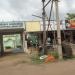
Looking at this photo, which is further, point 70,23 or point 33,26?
point 70,23

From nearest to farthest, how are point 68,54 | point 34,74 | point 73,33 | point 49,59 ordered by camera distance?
point 34,74 < point 49,59 < point 68,54 < point 73,33

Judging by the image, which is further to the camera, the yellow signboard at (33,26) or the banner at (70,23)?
the banner at (70,23)

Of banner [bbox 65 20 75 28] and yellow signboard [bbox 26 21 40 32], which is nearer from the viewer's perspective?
yellow signboard [bbox 26 21 40 32]

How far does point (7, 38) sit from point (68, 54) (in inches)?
1445

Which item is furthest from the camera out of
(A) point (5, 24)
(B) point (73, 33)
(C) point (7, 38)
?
(C) point (7, 38)

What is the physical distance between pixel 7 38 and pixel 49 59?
38.5 m

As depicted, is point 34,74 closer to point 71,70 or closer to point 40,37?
point 71,70

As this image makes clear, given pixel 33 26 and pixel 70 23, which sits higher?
pixel 70 23

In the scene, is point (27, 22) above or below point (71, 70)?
above

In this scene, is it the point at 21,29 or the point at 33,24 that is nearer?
the point at 21,29

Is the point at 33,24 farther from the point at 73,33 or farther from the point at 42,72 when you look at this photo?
the point at 42,72

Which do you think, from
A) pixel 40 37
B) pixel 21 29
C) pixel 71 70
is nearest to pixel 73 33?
pixel 40 37

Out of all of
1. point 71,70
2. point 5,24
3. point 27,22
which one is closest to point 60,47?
point 71,70

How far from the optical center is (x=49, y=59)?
899 inches
